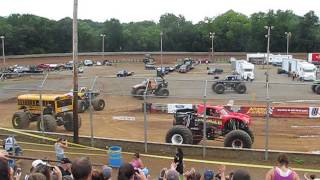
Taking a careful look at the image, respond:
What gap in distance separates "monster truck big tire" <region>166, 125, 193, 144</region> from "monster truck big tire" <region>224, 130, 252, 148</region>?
4.96 ft

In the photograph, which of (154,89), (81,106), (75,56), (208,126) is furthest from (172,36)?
(75,56)

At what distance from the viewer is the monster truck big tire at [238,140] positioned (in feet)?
65.4

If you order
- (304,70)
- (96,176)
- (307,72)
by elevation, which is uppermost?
(96,176)

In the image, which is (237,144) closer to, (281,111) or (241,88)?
(281,111)

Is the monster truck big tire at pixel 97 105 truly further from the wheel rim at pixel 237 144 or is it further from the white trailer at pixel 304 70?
the white trailer at pixel 304 70

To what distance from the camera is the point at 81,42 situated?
466 feet

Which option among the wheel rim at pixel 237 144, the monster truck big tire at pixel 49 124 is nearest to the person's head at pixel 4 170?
the wheel rim at pixel 237 144

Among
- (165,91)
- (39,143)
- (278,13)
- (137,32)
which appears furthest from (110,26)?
(39,143)

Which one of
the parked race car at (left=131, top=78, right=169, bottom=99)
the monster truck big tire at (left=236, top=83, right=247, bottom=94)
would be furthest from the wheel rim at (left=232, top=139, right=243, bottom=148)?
the monster truck big tire at (left=236, top=83, right=247, bottom=94)

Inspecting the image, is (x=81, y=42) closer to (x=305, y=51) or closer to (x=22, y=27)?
(x=22, y=27)

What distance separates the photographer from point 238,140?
2012 cm

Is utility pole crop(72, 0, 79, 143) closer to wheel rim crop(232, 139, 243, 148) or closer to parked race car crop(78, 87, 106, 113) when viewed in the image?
wheel rim crop(232, 139, 243, 148)

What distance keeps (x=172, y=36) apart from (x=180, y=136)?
5016 inches

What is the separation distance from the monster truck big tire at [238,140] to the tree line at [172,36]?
109 m
